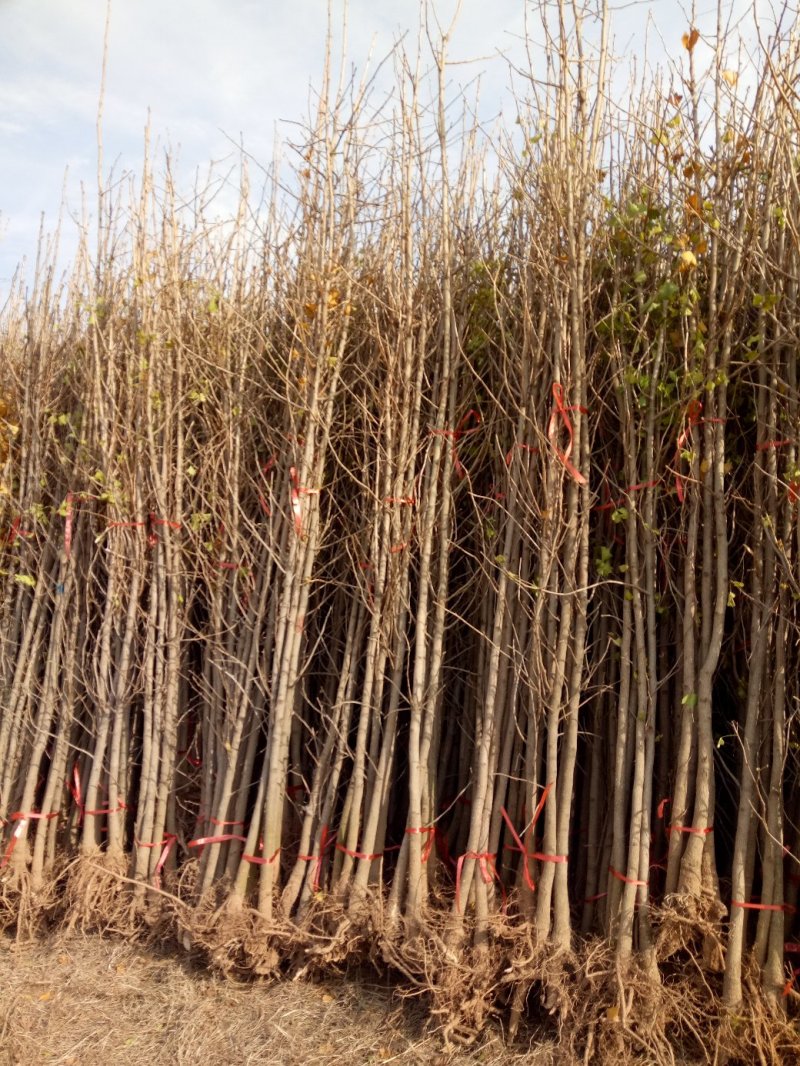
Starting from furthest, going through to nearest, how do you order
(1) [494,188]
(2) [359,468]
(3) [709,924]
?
1. (1) [494,188]
2. (2) [359,468]
3. (3) [709,924]

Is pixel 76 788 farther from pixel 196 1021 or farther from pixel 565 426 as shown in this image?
pixel 565 426

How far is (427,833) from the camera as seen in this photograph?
11.4 ft

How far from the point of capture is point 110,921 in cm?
393

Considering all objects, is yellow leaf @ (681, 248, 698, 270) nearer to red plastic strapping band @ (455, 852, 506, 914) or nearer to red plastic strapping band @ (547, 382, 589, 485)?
red plastic strapping band @ (547, 382, 589, 485)

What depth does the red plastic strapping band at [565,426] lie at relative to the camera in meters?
3.23

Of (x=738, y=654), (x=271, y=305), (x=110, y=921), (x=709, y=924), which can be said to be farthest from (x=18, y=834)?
(x=738, y=654)

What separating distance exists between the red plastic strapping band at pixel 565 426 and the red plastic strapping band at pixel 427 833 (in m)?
1.56

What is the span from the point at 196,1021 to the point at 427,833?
1158 mm

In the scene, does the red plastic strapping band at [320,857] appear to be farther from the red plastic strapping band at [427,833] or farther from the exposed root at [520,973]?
the red plastic strapping band at [427,833]

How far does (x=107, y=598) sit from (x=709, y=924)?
3.10 metres

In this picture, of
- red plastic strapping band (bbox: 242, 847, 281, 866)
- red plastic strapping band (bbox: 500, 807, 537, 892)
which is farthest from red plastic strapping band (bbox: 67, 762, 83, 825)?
red plastic strapping band (bbox: 500, 807, 537, 892)

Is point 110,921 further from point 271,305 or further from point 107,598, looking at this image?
point 271,305

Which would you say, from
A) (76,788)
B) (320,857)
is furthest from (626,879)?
(76,788)

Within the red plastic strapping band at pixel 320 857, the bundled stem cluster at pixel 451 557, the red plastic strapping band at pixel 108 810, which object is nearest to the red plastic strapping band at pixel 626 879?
the bundled stem cluster at pixel 451 557
